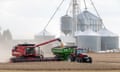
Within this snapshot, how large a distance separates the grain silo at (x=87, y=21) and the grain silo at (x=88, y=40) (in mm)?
14514

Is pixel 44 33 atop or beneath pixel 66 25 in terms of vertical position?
beneath

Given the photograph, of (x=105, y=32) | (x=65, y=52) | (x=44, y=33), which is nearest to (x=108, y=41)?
(x=105, y=32)

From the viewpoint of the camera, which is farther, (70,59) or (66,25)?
(66,25)

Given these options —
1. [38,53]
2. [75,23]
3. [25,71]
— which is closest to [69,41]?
[75,23]

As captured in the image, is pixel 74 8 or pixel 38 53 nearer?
pixel 38 53

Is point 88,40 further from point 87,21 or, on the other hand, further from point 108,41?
point 87,21

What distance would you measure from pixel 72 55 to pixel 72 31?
9739 cm

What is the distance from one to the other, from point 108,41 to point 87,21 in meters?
11.6

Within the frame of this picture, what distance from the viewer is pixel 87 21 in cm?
16100

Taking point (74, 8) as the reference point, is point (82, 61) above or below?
below

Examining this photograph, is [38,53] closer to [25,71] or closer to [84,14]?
[25,71]

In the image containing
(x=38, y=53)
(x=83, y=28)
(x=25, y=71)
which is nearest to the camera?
(x=25, y=71)

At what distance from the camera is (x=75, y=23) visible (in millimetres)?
158000

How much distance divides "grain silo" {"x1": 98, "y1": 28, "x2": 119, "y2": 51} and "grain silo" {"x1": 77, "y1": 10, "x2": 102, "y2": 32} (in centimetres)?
803
